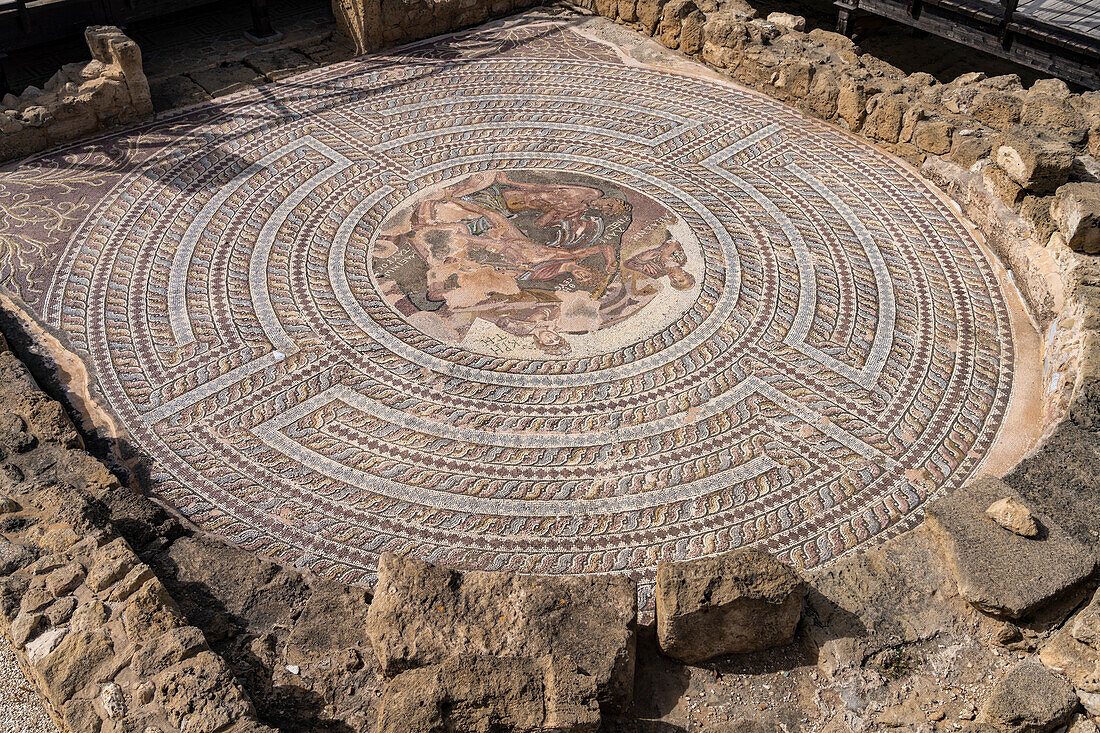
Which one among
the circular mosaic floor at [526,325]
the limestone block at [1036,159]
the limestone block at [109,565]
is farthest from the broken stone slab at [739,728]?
the limestone block at [1036,159]

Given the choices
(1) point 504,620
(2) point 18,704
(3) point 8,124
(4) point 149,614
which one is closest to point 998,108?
(1) point 504,620

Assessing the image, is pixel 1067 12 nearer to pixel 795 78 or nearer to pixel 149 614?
pixel 795 78

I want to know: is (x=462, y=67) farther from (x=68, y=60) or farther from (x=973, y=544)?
(x=973, y=544)

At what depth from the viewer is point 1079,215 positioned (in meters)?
7.68

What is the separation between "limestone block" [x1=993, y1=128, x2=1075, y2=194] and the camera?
8.20 metres

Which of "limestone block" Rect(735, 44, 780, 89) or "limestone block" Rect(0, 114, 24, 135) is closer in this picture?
"limestone block" Rect(0, 114, 24, 135)

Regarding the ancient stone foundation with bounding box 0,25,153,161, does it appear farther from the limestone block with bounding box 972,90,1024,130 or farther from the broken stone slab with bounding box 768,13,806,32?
the limestone block with bounding box 972,90,1024,130

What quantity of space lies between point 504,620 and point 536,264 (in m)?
3.97

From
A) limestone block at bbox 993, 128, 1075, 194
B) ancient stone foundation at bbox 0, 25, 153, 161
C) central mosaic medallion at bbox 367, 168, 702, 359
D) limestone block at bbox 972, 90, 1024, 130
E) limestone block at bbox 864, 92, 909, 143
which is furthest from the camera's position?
limestone block at bbox 864, 92, 909, 143

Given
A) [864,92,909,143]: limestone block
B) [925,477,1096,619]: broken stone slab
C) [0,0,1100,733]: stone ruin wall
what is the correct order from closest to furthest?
[0,0,1100,733]: stone ruin wall, [925,477,1096,619]: broken stone slab, [864,92,909,143]: limestone block

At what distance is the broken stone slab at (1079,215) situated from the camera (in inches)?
302

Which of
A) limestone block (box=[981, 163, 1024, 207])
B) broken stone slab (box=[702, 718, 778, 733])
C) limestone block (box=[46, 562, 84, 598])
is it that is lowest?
broken stone slab (box=[702, 718, 778, 733])

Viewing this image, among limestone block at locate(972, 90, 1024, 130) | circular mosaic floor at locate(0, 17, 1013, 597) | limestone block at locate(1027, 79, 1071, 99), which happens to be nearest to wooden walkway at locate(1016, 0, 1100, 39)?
limestone block at locate(1027, 79, 1071, 99)

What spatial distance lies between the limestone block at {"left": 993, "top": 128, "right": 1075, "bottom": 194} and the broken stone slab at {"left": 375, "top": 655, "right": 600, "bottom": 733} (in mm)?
6583
